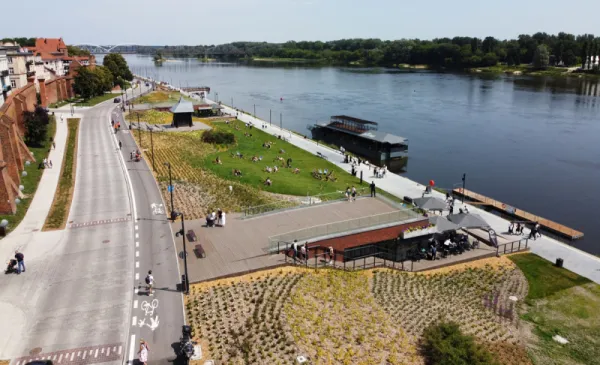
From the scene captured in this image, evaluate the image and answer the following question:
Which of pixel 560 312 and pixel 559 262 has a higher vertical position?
pixel 559 262

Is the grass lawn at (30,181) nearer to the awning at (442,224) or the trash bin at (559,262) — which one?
the awning at (442,224)

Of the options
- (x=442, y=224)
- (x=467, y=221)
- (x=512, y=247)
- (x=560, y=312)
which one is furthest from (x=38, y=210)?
(x=560, y=312)

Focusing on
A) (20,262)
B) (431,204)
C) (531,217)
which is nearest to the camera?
(20,262)

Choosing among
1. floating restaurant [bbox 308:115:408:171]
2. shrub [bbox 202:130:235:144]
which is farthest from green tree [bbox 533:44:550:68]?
shrub [bbox 202:130:235:144]

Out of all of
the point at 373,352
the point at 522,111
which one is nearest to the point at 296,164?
the point at 373,352

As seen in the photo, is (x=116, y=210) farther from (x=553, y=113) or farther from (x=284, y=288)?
(x=553, y=113)

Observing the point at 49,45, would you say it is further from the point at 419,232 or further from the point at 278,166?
the point at 419,232
